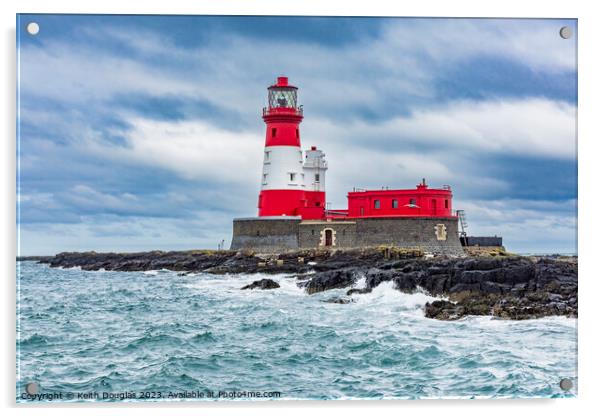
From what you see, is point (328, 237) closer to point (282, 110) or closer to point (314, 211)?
point (314, 211)

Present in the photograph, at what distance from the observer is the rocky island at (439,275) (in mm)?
12945

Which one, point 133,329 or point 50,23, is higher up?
point 50,23

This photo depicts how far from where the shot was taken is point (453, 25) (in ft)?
33.7

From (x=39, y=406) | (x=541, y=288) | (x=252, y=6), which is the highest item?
(x=252, y=6)

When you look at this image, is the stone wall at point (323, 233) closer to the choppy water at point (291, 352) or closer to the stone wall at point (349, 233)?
the stone wall at point (349, 233)

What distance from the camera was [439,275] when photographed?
15.8 meters

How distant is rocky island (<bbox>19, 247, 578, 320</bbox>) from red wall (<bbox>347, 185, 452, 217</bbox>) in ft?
5.86

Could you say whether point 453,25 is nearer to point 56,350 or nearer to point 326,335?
point 326,335

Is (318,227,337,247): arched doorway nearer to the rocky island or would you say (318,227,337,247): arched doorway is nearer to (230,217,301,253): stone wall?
(230,217,301,253): stone wall

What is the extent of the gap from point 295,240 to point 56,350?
15068 mm

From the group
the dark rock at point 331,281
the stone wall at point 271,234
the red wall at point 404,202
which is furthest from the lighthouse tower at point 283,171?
the dark rock at point 331,281

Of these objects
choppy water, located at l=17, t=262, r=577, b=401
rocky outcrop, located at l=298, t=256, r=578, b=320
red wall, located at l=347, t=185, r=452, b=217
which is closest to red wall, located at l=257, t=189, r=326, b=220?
red wall, located at l=347, t=185, r=452, b=217

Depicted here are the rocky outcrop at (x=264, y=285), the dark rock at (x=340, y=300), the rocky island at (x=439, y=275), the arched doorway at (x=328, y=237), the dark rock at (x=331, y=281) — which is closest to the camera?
the rocky island at (x=439, y=275)
